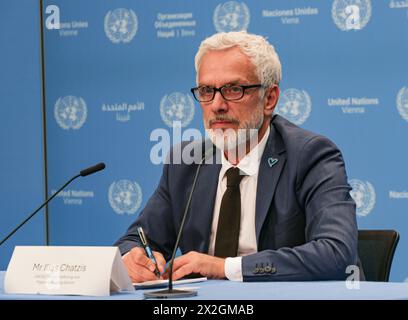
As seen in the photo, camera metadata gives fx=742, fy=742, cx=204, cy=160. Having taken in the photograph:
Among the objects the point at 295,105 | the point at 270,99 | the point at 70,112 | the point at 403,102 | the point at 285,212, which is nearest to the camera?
the point at 285,212

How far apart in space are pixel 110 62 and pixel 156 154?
75 cm

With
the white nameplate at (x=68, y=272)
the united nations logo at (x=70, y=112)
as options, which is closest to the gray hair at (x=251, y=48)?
the white nameplate at (x=68, y=272)

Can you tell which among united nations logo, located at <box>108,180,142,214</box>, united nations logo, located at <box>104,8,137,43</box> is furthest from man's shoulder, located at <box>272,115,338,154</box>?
united nations logo, located at <box>104,8,137,43</box>

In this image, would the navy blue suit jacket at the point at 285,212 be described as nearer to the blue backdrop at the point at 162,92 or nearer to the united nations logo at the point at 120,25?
the blue backdrop at the point at 162,92

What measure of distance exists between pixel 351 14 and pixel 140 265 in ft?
8.96

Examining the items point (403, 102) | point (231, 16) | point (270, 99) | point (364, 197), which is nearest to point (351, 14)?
point (403, 102)

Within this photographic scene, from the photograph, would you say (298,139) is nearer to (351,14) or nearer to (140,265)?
(140,265)

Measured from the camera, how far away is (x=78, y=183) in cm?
537

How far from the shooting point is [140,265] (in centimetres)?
251

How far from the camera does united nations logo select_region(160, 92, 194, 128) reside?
508 cm

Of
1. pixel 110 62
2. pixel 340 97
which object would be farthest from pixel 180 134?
pixel 340 97

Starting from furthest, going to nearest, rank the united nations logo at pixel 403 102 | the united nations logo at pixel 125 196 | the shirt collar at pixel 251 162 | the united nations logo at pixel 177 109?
the united nations logo at pixel 125 196 < the united nations logo at pixel 177 109 < the united nations logo at pixel 403 102 < the shirt collar at pixel 251 162

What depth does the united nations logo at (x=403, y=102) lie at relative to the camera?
14.9 ft

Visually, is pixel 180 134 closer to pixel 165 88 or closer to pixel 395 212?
pixel 165 88
